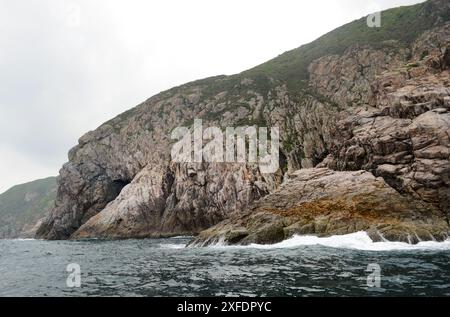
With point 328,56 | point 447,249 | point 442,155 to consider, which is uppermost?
point 328,56

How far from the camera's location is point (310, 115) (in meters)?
111

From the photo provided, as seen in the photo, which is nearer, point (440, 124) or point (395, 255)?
point (395, 255)

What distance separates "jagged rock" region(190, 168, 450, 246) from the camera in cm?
4466

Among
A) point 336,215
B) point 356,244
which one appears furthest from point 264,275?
point 336,215

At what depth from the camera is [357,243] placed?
41.6 metres

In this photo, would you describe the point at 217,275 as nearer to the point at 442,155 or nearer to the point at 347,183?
the point at 347,183

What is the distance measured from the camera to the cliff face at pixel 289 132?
5484 cm

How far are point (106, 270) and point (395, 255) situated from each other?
23.2m

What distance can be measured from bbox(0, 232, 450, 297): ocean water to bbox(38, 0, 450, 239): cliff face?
19179 millimetres

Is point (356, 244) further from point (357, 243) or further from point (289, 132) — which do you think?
point (289, 132)

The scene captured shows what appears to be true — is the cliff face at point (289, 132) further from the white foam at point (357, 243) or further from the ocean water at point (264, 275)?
the ocean water at point (264, 275)

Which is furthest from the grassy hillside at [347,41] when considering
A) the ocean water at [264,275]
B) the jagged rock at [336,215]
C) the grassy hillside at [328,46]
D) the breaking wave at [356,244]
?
the ocean water at [264,275]

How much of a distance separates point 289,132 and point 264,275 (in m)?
84.5
